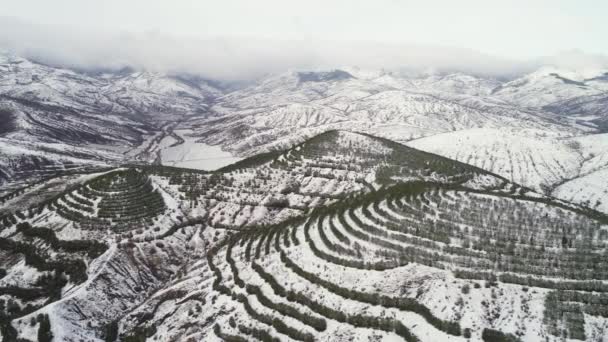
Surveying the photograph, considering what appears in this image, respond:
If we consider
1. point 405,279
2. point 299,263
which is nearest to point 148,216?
point 299,263

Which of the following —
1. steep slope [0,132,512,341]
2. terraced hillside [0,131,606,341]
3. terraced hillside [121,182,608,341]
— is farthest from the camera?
steep slope [0,132,512,341]

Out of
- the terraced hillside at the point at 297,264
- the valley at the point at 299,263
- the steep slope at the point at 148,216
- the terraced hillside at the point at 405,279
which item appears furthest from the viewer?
the steep slope at the point at 148,216

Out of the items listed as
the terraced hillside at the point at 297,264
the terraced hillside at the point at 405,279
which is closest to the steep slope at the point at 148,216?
the terraced hillside at the point at 297,264

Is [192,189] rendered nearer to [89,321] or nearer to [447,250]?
[89,321]

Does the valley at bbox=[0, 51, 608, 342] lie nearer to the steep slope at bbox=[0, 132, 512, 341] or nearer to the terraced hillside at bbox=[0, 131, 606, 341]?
the terraced hillside at bbox=[0, 131, 606, 341]

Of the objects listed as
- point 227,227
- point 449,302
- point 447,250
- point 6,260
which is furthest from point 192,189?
point 449,302

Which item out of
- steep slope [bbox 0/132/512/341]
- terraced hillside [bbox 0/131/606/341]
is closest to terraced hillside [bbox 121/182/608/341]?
terraced hillside [bbox 0/131/606/341]

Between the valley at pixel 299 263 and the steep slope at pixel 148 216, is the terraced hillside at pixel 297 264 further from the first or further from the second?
the steep slope at pixel 148 216

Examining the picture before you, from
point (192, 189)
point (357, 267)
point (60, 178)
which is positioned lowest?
point (60, 178)
